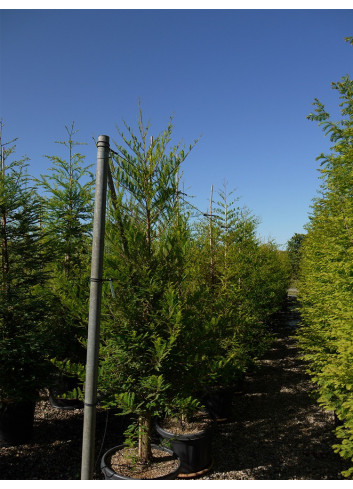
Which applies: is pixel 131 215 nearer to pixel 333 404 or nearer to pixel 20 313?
pixel 20 313

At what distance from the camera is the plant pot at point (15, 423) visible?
19.6 feet

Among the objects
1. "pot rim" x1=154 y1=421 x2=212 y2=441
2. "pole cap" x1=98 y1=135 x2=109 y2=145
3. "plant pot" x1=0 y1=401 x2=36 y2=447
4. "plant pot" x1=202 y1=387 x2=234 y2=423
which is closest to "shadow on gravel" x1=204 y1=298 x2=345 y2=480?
"plant pot" x1=202 y1=387 x2=234 y2=423

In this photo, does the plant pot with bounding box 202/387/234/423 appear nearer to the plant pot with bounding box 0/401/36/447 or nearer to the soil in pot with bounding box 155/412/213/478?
the soil in pot with bounding box 155/412/213/478

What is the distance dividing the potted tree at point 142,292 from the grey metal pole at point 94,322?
832 millimetres

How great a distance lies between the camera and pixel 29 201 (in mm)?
6984

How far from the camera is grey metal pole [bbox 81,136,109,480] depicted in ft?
10.0

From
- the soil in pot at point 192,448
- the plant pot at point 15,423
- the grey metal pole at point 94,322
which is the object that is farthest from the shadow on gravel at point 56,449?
the grey metal pole at point 94,322

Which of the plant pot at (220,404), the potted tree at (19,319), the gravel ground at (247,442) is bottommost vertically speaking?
the gravel ground at (247,442)

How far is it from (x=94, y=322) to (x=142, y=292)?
127cm

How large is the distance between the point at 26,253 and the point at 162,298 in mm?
3632

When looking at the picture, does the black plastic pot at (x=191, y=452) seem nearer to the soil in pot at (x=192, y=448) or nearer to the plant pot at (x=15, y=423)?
the soil in pot at (x=192, y=448)

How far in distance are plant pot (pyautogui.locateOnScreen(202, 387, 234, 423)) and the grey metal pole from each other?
15.5 feet

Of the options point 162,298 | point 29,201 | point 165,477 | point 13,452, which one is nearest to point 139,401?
point 165,477

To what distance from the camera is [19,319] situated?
6352 mm
